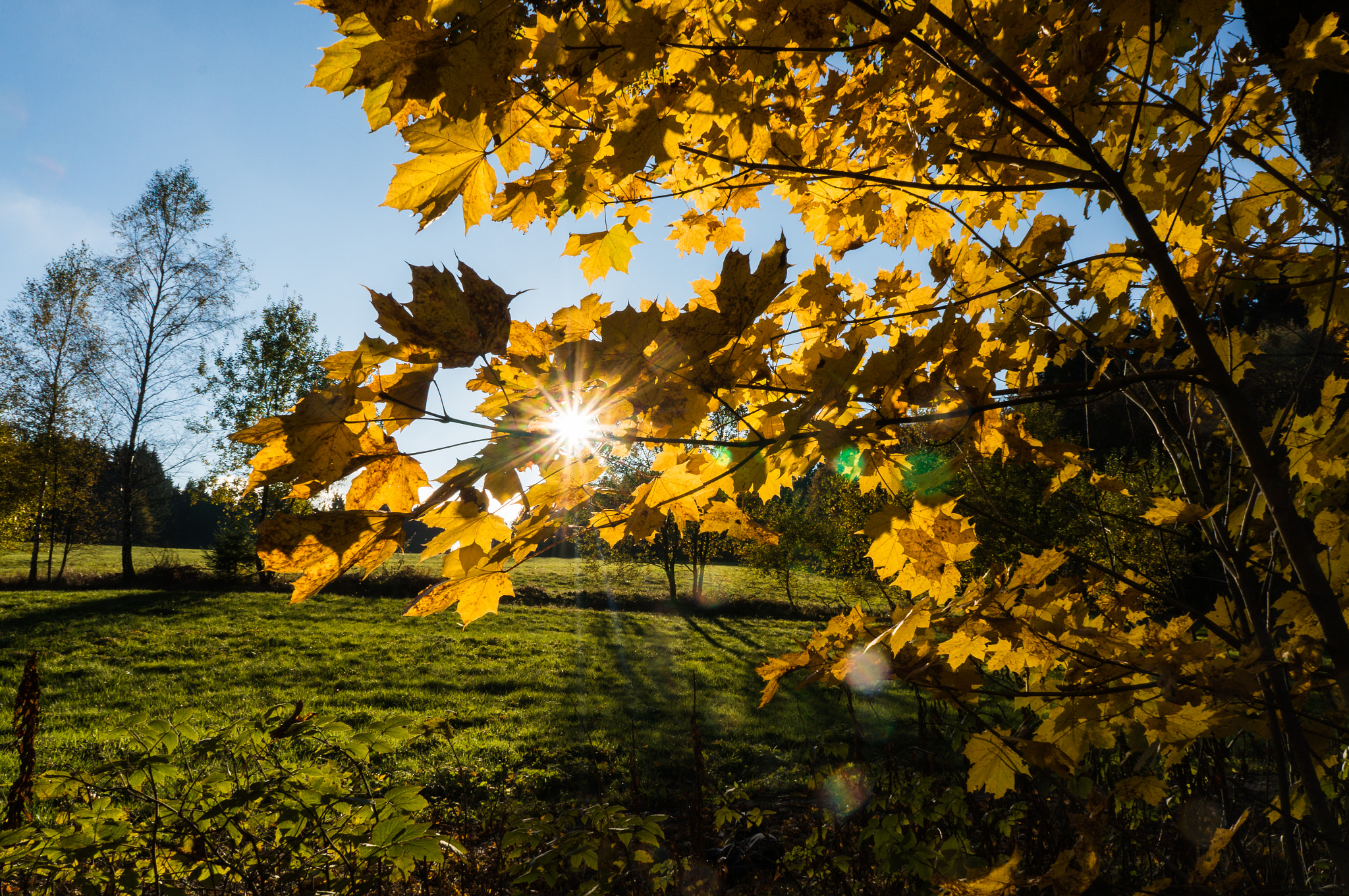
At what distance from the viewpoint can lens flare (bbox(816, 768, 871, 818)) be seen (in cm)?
258

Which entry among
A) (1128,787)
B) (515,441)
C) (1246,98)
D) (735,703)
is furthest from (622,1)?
(735,703)

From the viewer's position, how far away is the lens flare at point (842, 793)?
8.47ft

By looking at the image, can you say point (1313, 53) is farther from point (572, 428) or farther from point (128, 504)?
point (128, 504)

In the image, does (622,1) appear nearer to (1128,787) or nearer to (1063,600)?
(1063,600)

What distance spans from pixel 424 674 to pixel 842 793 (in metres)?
7.54

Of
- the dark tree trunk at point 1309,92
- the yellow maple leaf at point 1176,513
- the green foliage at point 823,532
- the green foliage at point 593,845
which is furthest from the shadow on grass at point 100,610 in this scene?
the dark tree trunk at point 1309,92

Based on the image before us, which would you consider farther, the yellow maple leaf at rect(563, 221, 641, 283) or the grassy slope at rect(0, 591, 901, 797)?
the grassy slope at rect(0, 591, 901, 797)

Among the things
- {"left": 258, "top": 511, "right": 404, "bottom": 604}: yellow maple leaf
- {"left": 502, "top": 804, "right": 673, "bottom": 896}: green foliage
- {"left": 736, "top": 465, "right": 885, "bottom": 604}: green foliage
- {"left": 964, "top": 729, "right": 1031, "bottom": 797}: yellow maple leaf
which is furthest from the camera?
{"left": 736, "top": 465, "right": 885, "bottom": 604}: green foliage

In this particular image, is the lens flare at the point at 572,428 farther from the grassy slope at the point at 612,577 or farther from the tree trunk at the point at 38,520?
the tree trunk at the point at 38,520

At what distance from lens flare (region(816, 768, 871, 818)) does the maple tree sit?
1.11m

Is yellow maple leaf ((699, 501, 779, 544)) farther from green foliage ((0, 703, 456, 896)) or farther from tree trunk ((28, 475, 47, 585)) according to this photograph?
tree trunk ((28, 475, 47, 585))

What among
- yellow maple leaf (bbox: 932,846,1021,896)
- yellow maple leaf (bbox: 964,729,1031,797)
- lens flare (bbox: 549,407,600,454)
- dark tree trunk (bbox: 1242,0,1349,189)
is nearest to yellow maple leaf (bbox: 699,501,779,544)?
lens flare (bbox: 549,407,600,454)

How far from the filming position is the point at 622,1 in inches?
38.0

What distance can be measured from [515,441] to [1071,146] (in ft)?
3.43
